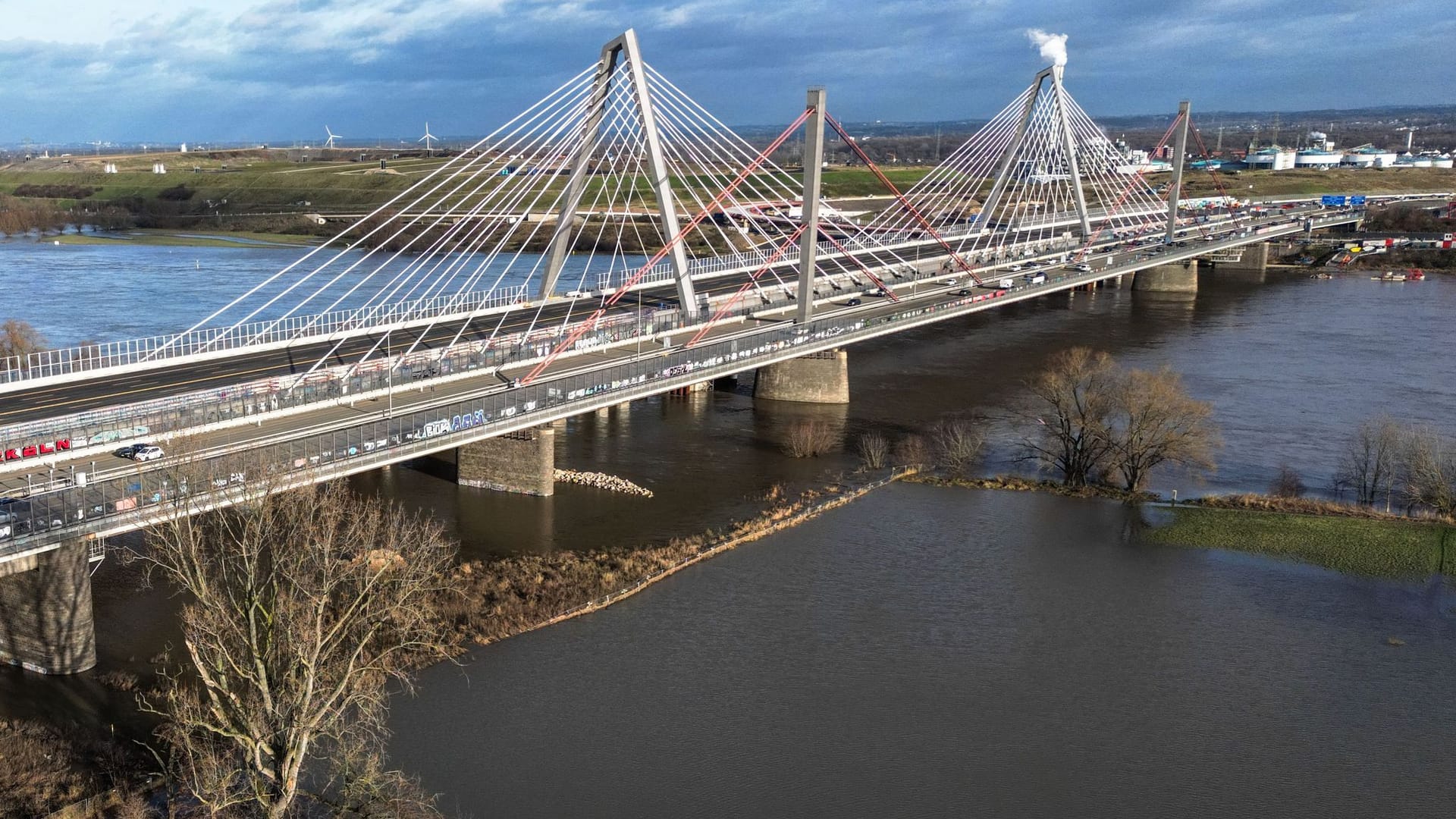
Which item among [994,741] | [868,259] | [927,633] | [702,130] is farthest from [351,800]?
[868,259]

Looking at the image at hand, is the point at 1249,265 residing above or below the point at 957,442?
above

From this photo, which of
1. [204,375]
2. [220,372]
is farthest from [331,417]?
[220,372]

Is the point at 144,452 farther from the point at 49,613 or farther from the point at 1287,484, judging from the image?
the point at 1287,484

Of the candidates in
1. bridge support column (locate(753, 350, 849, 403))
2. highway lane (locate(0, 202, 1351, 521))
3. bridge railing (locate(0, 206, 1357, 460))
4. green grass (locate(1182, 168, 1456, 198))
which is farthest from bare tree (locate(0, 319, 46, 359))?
green grass (locate(1182, 168, 1456, 198))

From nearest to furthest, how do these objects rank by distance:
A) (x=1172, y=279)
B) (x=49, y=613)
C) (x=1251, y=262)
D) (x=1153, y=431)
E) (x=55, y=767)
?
(x=55, y=767), (x=49, y=613), (x=1153, y=431), (x=1172, y=279), (x=1251, y=262)

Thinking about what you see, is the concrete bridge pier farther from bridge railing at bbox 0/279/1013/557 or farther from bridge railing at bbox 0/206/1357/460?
bridge railing at bbox 0/206/1357/460

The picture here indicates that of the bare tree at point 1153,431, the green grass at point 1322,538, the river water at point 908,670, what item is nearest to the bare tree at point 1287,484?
the river water at point 908,670

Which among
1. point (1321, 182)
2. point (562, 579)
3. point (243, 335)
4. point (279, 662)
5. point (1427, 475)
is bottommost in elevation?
point (562, 579)

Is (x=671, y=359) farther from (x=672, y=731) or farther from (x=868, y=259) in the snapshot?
(x=868, y=259)
